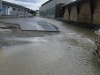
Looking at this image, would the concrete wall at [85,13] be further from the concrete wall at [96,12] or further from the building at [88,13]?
the concrete wall at [96,12]

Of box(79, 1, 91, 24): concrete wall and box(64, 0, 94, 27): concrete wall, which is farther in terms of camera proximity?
box(79, 1, 91, 24): concrete wall

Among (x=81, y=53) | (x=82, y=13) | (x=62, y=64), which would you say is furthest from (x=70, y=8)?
(x=62, y=64)

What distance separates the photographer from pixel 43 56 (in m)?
5.45

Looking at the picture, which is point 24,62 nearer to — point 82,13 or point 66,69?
point 66,69

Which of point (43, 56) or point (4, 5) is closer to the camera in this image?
point (43, 56)

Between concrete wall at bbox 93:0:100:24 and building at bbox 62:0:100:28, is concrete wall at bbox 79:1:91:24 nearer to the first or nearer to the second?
building at bbox 62:0:100:28

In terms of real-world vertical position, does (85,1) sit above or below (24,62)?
above

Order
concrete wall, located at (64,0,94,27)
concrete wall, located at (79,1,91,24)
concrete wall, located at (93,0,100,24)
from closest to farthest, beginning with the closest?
concrete wall, located at (93,0,100,24) < concrete wall, located at (64,0,94,27) < concrete wall, located at (79,1,91,24)

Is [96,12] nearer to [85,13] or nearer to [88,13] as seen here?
[88,13]

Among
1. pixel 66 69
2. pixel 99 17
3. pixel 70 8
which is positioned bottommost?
pixel 66 69

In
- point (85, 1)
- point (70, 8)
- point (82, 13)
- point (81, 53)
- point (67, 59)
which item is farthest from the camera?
point (70, 8)

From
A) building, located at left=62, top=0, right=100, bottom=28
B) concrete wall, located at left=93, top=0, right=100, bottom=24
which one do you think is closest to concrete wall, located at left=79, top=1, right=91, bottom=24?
building, located at left=62, top=0, right=100, bottom=28

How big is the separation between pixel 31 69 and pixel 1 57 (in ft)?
4.98

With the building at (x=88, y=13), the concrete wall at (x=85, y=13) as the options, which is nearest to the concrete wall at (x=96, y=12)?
the building at (x=88, y=13)
